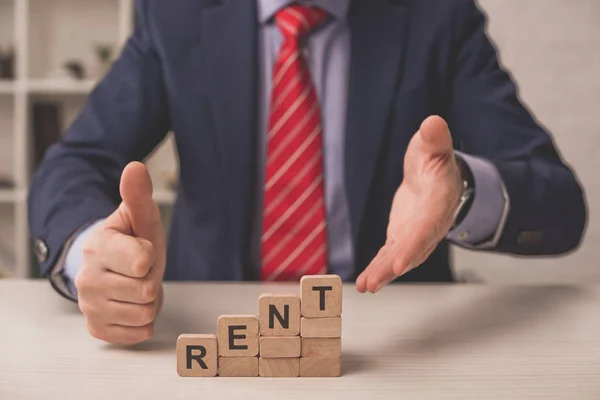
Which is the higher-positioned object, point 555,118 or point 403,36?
point 403,36

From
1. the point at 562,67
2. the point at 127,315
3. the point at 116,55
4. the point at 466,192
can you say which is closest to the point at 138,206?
the point at 127,315

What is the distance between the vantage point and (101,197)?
3.57 feet

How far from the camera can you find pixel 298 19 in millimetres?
1241

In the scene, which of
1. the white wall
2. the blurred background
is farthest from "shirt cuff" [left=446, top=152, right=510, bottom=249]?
the white wall

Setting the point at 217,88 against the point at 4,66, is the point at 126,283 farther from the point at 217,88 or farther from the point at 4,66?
the point at 4,66

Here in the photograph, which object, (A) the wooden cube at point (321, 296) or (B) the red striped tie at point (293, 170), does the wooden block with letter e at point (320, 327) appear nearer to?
(A) the wooden cube at point (321, 296)

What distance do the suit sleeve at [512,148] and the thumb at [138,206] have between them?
531 millimetres

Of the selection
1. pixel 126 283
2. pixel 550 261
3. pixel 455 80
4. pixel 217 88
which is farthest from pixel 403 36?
pixel 550 261

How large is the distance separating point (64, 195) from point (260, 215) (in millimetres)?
363

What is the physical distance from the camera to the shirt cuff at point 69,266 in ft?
3.04

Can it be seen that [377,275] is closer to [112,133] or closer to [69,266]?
[69,266]

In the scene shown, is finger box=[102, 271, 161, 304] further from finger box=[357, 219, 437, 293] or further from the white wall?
the white wall

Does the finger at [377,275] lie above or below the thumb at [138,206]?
below

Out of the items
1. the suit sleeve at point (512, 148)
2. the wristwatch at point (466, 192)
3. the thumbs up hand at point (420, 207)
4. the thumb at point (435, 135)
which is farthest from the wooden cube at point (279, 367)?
the suit sleeve at point (512, 148)
